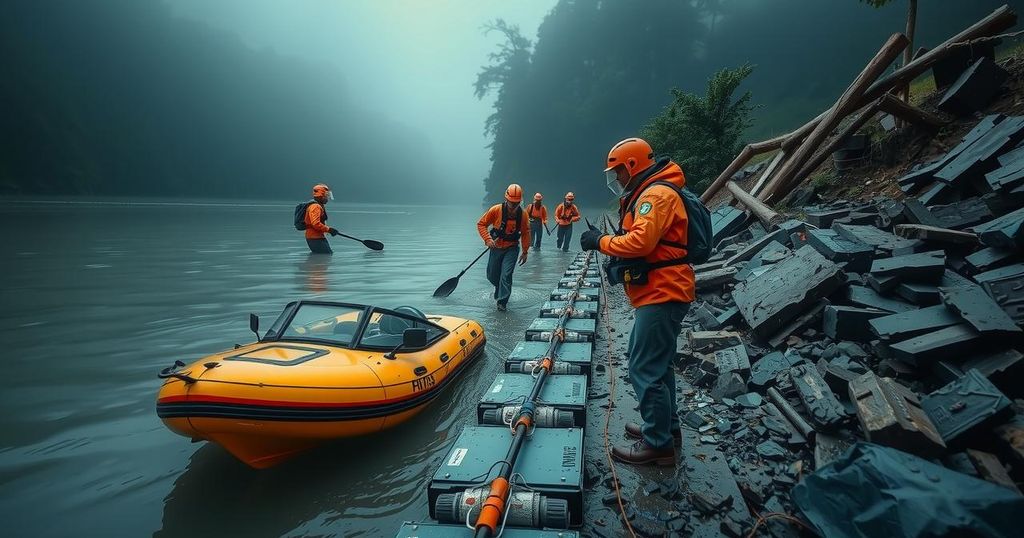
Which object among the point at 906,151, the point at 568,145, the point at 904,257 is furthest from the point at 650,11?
the point at 904,257

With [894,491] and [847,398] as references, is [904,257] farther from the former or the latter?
[894,491]

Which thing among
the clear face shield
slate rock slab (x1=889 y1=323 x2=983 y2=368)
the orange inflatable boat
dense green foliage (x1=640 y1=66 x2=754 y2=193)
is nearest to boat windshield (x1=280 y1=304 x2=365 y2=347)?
the orange inflatable boat

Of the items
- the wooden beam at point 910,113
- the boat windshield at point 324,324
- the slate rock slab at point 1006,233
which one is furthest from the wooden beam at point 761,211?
the boat windshield at point 324,324

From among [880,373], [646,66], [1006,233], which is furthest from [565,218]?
[646,66]

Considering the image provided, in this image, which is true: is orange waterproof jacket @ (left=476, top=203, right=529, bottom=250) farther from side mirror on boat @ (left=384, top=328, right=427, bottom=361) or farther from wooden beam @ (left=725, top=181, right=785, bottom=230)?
wooden beam @ (left=725, top=181, right=785, bottom=230)

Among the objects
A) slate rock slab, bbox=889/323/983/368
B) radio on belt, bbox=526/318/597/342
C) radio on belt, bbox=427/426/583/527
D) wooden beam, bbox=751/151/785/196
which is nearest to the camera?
radio on belt, bbox=427/426/583/527

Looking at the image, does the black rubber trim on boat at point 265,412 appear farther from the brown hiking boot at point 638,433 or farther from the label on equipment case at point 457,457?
the brown hiking boot at point 638,433

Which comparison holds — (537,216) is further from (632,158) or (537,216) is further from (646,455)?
(646,455)

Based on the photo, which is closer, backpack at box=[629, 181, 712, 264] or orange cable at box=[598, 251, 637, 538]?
orange cable at box=[598, 251, 637, 538]

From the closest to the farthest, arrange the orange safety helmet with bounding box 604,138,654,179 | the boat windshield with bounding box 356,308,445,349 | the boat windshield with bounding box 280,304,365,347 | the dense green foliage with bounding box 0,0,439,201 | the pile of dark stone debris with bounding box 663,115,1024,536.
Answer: the pile of dark stone debris with bounding box 663,115,1024,536 < the orange safety helmet with bounding box 604,138,654,179 < the boat windshield with bounding box 280,304,365,347 < the boat windshield with bounding box 356,308,445,349 < the dense green foliage with bounding box 0,0,439,201

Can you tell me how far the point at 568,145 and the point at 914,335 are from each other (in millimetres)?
70594

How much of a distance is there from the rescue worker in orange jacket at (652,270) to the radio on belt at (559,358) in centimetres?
139

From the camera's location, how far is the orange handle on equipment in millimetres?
2398

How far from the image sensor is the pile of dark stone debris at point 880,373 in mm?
2369
